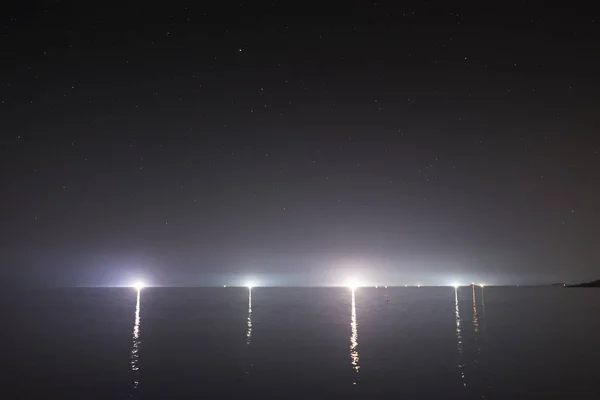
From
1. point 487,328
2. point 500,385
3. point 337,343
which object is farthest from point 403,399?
point 487,328

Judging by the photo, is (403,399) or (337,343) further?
(337,343)

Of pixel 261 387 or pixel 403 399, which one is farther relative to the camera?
pixel 261 387

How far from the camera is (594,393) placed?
74.5ft

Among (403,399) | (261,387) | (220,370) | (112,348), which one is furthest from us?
(112,348)

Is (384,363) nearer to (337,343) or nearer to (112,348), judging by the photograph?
(337,343)

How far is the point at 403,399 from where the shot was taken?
73.2 feet

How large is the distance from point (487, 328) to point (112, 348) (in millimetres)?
42004

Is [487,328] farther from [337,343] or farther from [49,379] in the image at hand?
[49,379]

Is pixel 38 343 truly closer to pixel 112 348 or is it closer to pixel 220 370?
pixel 112 348

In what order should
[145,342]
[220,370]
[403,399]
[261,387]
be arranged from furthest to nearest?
Answer: [145,342] < [220,370] < [261,387] < [403,399]

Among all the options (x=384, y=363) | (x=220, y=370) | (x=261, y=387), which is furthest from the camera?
(x=384, y=363)

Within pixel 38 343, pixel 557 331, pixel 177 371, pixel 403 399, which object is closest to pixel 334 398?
pixel 403 399

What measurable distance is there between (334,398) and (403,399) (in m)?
3.35

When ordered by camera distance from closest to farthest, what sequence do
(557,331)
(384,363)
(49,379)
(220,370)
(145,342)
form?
(49,379) < (220,370) < (384,363) < (145,342) < (557,331)
